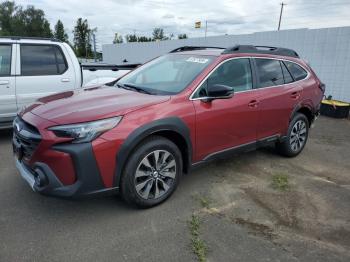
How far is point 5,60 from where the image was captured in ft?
19.5

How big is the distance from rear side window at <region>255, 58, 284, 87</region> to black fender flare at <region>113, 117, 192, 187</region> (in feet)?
5.52

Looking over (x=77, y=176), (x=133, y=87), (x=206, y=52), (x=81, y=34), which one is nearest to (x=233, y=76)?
(x=206, y=52)

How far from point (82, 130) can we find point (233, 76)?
2233 millimetres

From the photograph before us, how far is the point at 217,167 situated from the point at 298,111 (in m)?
1.76

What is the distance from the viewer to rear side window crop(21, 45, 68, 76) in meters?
6.14

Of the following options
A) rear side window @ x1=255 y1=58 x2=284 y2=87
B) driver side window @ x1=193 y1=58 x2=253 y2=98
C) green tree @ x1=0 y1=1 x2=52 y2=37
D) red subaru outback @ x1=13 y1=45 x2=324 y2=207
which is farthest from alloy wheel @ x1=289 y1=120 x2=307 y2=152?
green tree @ x1=0 y1=1 x2=52 y2=37

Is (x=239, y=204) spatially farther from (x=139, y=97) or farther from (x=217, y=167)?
(x=139, y=97)

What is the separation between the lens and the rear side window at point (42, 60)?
20.1ft

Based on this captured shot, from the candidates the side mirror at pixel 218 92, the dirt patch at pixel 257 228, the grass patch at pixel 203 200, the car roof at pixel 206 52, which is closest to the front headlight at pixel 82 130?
the side mirror at pixel 218 92

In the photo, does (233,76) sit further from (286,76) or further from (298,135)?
(298,135)

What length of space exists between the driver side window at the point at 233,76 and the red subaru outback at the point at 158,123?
0.01 m

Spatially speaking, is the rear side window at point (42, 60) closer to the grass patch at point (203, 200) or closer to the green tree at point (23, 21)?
the grass patch at point (203, 200)

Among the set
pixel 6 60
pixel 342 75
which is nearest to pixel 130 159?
pixel 6 60

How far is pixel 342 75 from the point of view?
34.6 ft
